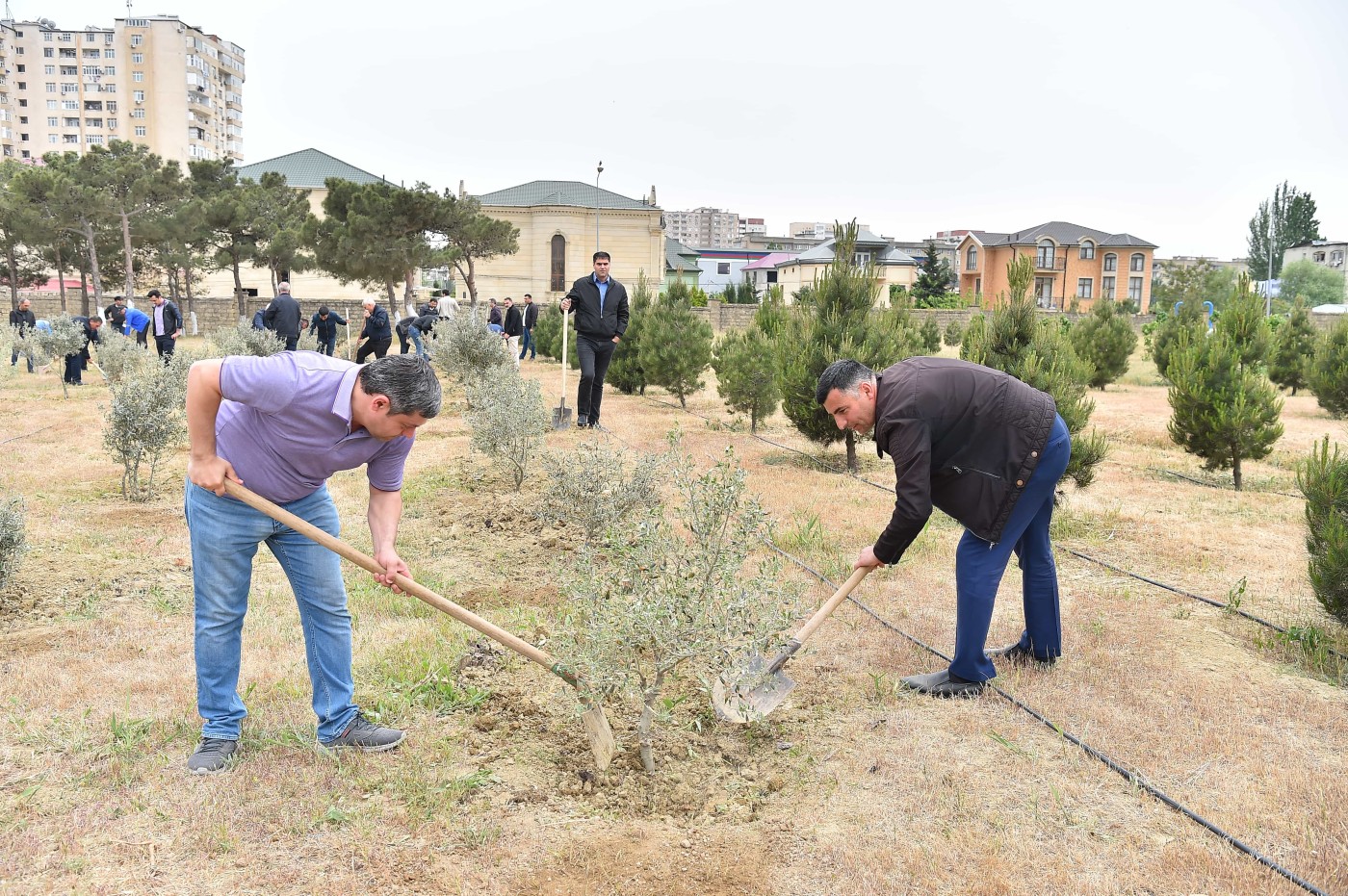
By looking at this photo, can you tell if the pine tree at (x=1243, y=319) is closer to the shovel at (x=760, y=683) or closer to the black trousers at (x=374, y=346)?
the shovel at (x=760, y=683)

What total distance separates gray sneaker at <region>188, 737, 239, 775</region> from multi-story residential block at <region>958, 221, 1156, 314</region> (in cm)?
6098

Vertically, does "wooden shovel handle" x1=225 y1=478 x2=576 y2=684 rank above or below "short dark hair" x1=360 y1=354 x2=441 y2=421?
below

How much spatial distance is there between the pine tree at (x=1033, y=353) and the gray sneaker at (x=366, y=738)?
17.4 ft

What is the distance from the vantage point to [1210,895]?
2650 mm

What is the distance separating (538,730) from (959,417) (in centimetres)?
205

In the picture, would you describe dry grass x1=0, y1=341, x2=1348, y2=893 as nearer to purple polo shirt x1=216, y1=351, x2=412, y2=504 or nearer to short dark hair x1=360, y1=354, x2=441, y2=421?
purple polo shirt x1=216, y1=351, x2=412, y2=504

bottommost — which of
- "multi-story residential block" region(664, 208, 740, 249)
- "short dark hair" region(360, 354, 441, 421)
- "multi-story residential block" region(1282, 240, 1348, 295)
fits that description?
"short dark hair" region(360, 354, 441, 421)

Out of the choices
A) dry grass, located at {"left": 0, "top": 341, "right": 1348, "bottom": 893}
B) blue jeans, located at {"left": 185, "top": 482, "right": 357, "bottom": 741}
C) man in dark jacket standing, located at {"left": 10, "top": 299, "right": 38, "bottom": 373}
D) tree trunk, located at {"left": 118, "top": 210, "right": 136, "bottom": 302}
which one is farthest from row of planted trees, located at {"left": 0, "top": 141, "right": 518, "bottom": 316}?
blue jeans, located at {"left": 185, "top": 482, "right": 357, "bottom": 741}

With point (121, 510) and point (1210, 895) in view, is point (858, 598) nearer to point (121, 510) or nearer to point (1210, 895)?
point (1210, 895)

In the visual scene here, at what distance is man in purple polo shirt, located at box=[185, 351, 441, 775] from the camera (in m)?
2.97

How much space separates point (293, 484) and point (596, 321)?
758cm

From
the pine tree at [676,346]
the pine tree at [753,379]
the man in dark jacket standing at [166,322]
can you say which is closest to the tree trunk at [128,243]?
the man in dark jacket standing at [166,322]

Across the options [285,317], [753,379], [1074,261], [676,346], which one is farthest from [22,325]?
[1074,261]

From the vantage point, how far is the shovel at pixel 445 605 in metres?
3.08
